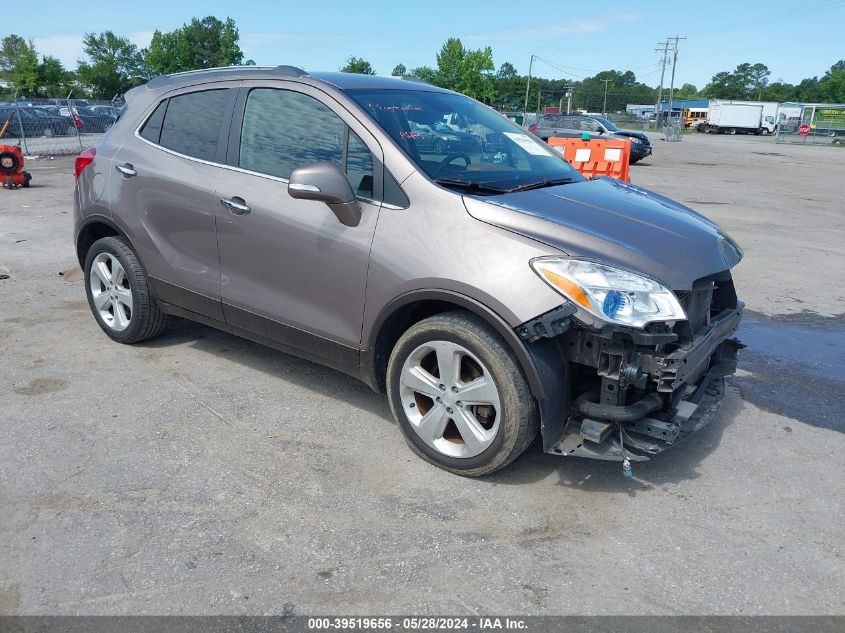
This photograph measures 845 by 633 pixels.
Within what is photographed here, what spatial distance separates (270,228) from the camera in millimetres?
3969

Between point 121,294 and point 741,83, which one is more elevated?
point 741,83

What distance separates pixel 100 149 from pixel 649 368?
408 centimetres

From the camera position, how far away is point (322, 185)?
3496mm

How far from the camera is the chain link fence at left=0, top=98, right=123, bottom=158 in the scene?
72.8ft

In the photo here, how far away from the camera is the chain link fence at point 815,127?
49688 millimetres

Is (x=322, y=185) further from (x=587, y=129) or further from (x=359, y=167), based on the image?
(x=587, y=129)

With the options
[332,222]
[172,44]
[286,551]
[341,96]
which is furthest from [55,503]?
[172,44]

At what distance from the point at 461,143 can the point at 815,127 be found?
217 feet

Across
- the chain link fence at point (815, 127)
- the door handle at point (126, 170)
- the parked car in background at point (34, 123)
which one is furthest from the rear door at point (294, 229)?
the chain link fence at point (815, 127)

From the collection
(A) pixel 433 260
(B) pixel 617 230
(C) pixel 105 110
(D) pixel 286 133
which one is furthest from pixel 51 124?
(B) pixel 617 230

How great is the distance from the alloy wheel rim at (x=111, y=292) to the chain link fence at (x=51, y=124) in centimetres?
1779

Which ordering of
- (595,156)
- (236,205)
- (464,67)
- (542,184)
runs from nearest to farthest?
(542,184) < (236,205) < (595,156) < (464,67)

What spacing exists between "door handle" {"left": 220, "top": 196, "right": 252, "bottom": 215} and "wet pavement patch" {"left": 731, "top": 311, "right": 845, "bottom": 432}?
331cm

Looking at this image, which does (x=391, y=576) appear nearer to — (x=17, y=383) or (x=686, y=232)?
(x=686, y=232)
